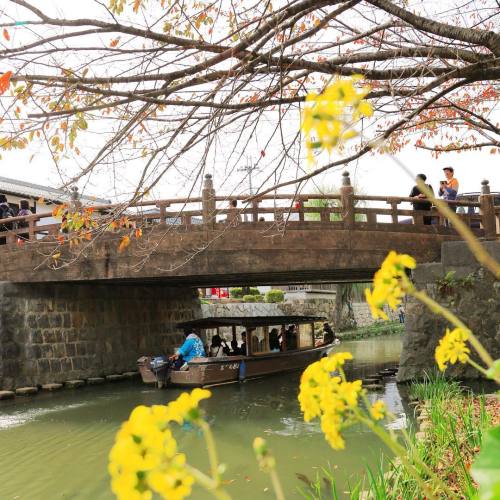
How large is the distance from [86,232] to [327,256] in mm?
6893

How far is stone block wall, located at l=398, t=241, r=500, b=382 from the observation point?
34.5 ft

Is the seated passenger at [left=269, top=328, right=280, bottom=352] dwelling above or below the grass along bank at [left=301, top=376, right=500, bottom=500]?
below

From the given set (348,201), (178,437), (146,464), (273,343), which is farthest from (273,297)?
(146,464)

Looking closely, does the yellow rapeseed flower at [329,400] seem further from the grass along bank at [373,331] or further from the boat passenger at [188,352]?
the grass along bank at [373,331]

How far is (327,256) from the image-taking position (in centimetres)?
1152

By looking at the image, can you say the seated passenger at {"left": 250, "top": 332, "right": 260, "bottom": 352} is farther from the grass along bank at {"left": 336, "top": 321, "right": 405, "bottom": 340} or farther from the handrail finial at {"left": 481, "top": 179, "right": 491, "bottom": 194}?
the grass along bank at {"left": 336, "top": 321, "right": 405, "bottom": 340}

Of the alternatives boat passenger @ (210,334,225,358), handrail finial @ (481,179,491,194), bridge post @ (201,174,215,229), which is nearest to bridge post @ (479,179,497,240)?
handrail finial @ (481,179,491,194)

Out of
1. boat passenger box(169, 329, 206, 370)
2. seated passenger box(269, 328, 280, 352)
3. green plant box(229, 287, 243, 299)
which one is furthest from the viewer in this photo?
green plant box(229, 287, 243, 299)

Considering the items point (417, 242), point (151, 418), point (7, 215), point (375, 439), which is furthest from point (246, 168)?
point (7, 215)

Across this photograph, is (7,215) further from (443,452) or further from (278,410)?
(443,452)

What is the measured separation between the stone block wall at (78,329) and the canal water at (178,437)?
0.82 metres

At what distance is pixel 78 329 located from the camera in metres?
14.0

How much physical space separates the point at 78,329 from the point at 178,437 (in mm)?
6811

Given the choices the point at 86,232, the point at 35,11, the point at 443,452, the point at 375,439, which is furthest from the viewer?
the point at 375,439
